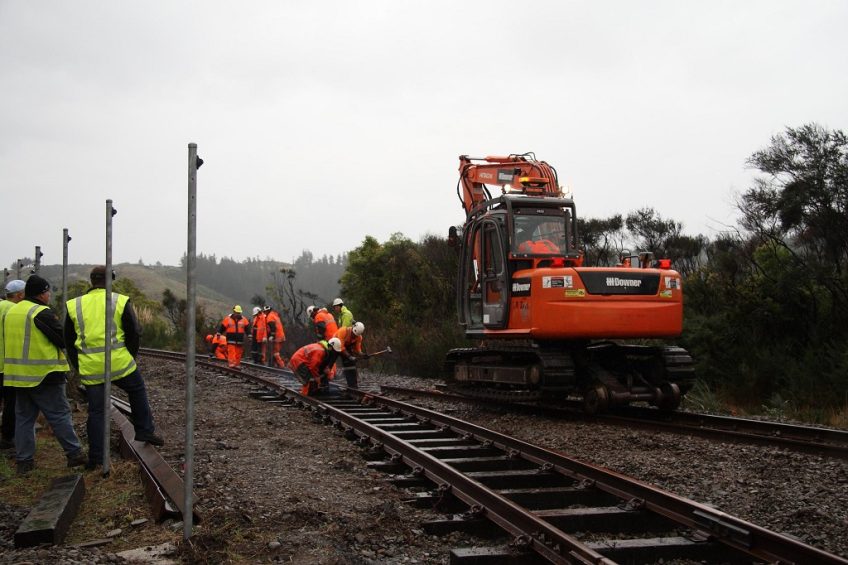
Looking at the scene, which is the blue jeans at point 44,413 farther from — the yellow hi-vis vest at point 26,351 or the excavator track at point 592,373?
the excavator track at point 592,373

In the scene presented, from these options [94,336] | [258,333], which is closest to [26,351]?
[94,336]

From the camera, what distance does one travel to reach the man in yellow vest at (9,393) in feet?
25.6

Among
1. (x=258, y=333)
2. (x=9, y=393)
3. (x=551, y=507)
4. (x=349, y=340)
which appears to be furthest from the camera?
(x=258, y=333)

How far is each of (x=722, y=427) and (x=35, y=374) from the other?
7452mm

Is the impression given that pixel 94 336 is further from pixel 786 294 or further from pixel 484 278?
A: pixel 786 294

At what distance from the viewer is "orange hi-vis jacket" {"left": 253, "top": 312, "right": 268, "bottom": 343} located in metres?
21.5

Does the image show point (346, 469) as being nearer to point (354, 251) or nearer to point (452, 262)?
point (452, 262)

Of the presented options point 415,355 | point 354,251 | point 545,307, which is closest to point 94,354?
point 545,307

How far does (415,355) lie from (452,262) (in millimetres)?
5902

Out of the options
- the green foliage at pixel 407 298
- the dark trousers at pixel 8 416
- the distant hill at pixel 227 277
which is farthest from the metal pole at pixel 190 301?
the distant hill at pixel 227 277

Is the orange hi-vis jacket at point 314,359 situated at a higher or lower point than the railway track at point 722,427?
higher

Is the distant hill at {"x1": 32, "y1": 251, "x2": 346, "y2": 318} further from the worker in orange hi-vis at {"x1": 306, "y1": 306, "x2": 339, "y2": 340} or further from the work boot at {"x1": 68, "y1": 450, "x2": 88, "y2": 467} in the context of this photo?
the work boot at {"x1": 68, "y1": 450, "x2": 88, "y2": 467}

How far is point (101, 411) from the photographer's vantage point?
6863mm

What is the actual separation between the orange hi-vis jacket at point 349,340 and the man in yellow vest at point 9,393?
17.9 ft
